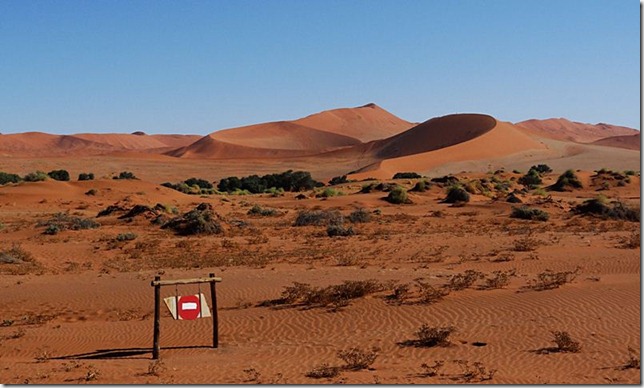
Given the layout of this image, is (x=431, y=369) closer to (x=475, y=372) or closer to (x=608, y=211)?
(x=475, y=372)

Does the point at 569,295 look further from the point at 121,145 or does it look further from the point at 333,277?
the point at 121,145

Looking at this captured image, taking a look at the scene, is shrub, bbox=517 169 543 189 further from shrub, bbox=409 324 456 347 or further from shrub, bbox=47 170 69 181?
shrub, bbox=409 324 456 347

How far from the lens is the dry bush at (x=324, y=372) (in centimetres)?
941

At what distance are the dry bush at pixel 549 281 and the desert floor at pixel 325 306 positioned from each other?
15 cm

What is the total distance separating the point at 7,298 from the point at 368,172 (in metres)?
60.4

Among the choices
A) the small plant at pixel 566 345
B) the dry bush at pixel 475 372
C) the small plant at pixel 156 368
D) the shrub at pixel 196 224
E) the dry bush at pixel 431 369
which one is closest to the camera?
the dry bush at pixel 475 372

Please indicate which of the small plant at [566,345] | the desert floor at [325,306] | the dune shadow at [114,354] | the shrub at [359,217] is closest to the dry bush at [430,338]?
the desert floor at [325,306]

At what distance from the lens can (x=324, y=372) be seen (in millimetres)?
9562

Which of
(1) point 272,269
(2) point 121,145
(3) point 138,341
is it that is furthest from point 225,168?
(2) point 121,145

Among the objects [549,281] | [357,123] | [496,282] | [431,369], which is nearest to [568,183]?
[549,281]

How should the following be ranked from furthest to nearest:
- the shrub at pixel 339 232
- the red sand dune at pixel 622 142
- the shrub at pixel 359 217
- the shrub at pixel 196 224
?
the red sand dune at pixel 622 142, the shrub at pixel 359 217, the shrub at pixel 196 224, the shrub at pixel 339 232

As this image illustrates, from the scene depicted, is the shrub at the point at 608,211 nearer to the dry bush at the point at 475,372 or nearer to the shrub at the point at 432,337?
the shrub at the point at 432,337

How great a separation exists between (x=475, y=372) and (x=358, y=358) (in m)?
1.56

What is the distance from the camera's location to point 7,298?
16.3 m
